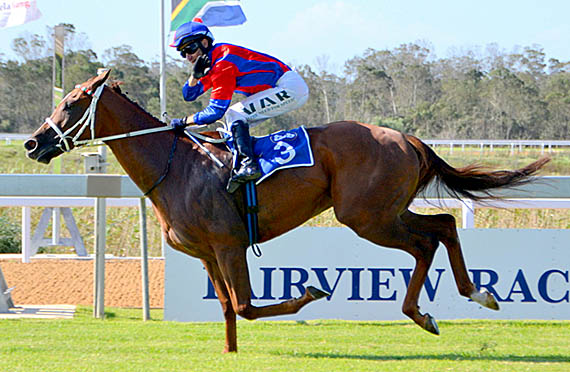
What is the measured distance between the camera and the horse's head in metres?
5.28

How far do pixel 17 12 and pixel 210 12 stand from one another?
10.0 ft

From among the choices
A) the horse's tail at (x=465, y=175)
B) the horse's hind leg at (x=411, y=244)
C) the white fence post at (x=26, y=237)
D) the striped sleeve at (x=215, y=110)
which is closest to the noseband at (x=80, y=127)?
the striped sleeve at (x=215, y=110)

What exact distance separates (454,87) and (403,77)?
3.09 meters

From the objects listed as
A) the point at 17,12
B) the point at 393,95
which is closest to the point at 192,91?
the point at 17,12

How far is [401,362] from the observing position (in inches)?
199

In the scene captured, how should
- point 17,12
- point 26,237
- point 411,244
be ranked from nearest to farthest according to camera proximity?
point 411,244 → point 26,237 → point 17,12

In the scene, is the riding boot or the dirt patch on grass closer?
the riding boot

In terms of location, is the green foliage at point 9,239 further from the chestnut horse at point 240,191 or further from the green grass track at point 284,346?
the chestnut horse at point 240,191

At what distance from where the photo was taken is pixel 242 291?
519 cm

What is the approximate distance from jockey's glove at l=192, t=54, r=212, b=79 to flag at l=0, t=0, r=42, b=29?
778 cm

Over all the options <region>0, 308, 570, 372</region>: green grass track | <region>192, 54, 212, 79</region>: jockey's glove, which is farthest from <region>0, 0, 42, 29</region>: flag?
<region>192, 54, 212, 79</region>: jockey's glove

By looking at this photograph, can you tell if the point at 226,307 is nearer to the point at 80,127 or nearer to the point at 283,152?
the point at 283,152

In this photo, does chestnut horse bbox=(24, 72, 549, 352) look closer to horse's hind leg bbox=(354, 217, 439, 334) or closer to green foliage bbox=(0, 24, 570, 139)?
horse's hind leg bbox=(354, 217, 439, 334)

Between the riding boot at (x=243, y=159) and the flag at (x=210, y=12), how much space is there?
26.0 ft
